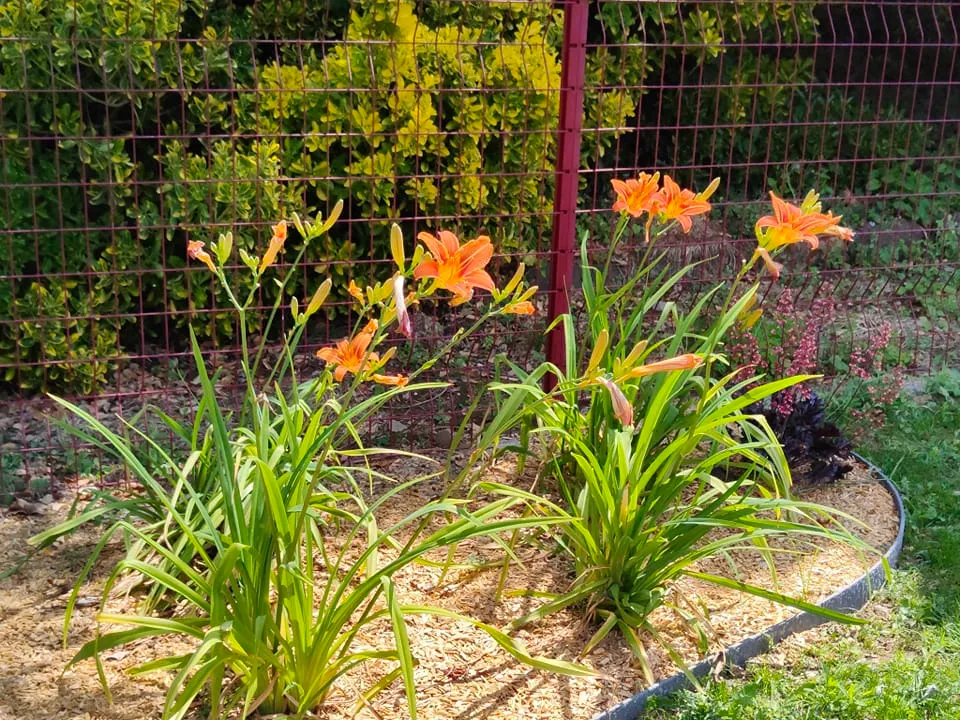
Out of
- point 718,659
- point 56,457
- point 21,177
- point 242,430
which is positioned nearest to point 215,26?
point 21,177

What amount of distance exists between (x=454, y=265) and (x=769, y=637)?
1506mm

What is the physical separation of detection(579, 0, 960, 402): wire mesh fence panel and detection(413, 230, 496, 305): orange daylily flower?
2170 mm

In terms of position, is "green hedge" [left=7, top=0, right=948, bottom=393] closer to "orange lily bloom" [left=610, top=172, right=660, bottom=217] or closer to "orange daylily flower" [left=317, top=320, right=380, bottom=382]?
"orange lily bloom" [left=610, top=172, right=660, bottom=217]

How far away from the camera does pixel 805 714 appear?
2660 mm

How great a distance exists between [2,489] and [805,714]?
104 inches

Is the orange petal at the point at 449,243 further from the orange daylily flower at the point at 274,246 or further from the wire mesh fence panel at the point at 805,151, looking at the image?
the wire mesh fence panel at the point at 805,151

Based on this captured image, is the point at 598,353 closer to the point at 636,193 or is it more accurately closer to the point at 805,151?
the point at 636,193

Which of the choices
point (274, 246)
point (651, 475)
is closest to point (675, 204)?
point (651, 475)

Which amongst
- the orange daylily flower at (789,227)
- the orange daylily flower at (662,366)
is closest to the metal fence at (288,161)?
the orange daylily flower at (789,227)

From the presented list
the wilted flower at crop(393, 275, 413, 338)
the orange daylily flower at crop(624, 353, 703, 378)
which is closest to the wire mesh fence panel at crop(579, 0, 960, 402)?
the orange daylily flower at crop(624, 353, 703, 378)

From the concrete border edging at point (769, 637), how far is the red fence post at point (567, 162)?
131cm

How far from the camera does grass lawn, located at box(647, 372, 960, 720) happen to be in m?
2.67

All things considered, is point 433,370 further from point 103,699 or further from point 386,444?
point 103,699

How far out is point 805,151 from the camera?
263 inches
